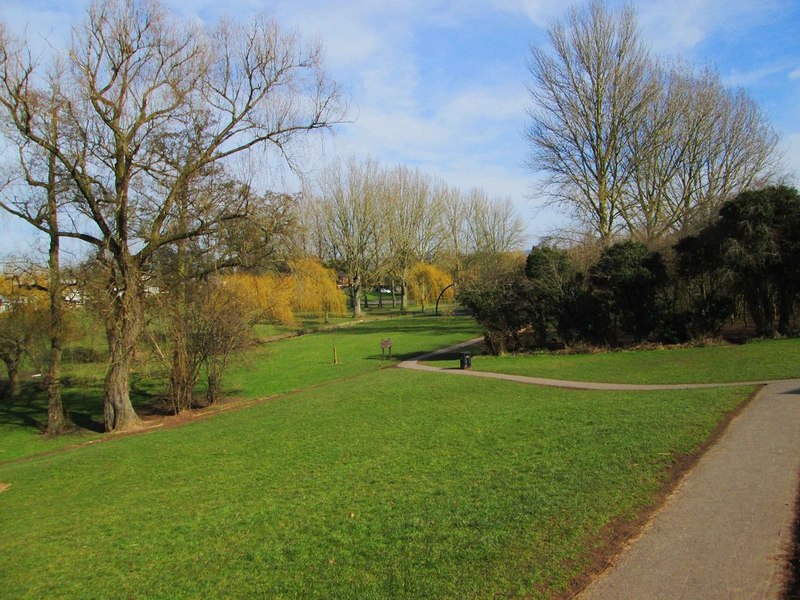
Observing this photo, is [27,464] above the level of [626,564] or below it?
below

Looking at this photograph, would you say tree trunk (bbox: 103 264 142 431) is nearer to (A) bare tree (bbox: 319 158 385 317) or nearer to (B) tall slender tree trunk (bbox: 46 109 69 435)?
(B) tall slender tree trunk (bbox: 46 109 69 435)

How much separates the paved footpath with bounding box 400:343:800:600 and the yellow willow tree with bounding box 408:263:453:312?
214 feet

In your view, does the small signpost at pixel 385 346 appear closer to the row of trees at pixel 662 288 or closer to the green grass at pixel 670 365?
the row of trees at pixel 662 288

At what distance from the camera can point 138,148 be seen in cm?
1795

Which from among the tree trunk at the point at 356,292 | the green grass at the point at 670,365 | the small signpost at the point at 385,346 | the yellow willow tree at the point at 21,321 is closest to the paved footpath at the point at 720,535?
the green grass at the point at 670,365

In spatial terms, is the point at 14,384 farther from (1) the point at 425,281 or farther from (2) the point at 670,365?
(1) the point at 425,281

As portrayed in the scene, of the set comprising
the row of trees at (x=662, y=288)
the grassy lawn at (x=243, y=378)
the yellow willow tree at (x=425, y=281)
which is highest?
the yellow willow tree at (x=425, y=281)

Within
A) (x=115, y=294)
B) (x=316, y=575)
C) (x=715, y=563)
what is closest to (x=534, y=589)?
(x=715, y=563)

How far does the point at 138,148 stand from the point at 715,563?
18.4 metres

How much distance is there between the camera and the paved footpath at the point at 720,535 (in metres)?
4.23

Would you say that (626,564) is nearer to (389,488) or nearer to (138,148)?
(389,488)

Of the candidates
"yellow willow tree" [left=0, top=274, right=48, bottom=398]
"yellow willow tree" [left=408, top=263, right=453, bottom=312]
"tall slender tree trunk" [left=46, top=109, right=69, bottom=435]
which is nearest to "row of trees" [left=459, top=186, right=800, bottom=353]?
"tall slender tree trunk" [left=46, top=109, right=69, bottom=435]

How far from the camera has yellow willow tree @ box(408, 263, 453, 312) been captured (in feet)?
239

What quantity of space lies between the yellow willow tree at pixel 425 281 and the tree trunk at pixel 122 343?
179 ft
